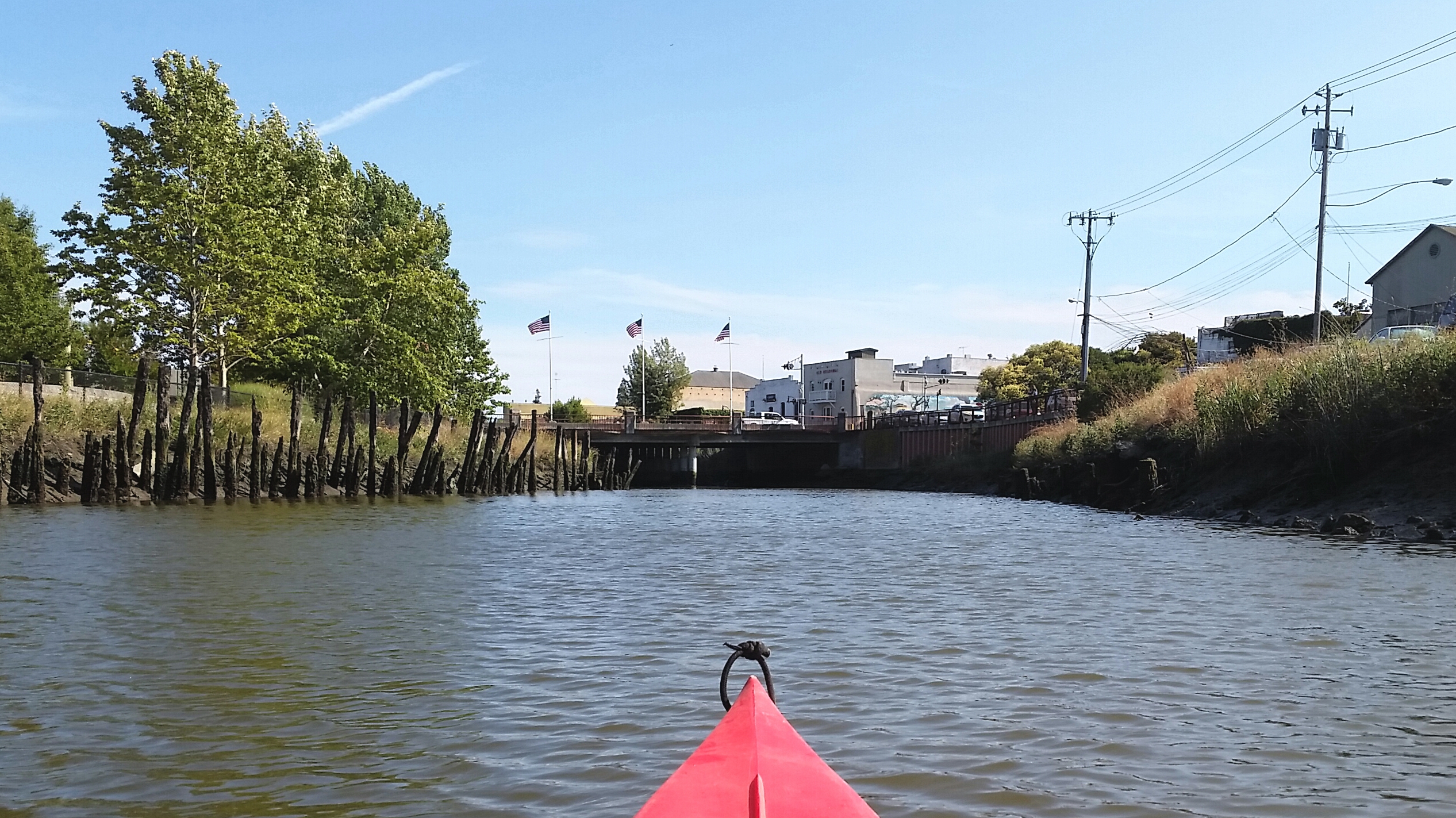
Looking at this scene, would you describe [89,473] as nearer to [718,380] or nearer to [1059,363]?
[1059,363]

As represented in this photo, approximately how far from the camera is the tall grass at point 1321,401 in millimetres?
24453

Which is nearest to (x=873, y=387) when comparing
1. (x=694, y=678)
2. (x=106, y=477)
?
(x=106, y=477)

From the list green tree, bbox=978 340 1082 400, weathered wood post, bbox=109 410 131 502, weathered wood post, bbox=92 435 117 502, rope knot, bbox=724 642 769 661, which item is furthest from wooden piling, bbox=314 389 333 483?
green tree, bbox=978 340 1082 400

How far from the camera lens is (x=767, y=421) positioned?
96.4 metres

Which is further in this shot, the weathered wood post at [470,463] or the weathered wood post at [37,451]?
the weathered wood post at [470,463]

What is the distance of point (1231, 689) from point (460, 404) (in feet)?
158

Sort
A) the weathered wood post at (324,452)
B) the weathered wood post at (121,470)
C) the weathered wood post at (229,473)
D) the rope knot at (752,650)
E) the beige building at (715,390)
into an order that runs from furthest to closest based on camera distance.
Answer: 1. the beige building at (715,390)
2. the weathered wood post at (324,452)
3. the weathered wood post at (229,473)
4. the weathered wood post at (121,470)
5. the rope knot at (752,650)

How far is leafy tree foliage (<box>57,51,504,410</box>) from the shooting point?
3669 centimetres

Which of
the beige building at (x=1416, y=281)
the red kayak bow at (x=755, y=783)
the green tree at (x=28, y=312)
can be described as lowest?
the red kayak bow at (x=755, y=783)

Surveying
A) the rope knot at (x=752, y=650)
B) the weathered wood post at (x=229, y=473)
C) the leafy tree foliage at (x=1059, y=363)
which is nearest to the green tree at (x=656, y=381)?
the leafy tree foliage at (x=1059, y=363)

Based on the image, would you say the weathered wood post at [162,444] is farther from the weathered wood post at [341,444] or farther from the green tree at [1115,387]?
the green tree at [1115,387]

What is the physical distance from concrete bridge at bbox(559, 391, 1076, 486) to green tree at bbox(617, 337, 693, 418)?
24.2 metres

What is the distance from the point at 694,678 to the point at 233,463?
29.3 m

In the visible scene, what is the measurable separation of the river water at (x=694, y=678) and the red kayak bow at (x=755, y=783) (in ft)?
7.43
